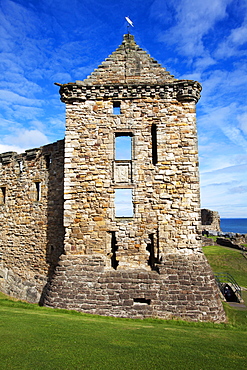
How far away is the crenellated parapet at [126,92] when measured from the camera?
34.9 ft

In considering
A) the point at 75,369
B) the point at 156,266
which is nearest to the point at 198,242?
the point at 156,266

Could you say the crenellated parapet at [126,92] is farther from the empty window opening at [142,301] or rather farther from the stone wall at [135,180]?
the empty window opening at [142,301]

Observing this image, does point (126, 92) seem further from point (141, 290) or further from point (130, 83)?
point (141, 290)

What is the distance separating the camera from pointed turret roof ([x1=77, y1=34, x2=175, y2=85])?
10883 millimetres

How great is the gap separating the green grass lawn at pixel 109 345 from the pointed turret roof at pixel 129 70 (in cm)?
873

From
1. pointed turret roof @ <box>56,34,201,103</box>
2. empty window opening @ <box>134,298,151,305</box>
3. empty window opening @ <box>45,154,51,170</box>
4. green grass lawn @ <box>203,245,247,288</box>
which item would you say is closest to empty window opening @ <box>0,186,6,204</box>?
empty window opening @ <box>45,154,51,170</box>

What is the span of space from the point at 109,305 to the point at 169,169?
213 inches

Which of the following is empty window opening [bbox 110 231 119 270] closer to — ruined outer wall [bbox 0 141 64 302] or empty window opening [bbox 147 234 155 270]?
empty window opening [bbox 147 234 155 270]

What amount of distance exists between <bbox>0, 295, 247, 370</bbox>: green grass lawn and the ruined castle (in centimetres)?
125

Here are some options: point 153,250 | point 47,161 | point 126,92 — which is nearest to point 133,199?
point 153,250

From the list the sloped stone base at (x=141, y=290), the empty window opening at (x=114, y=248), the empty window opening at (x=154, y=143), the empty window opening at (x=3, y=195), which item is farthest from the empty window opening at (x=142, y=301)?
the empty window opening at (x=3, y=195)

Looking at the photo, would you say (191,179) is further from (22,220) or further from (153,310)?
(22,220)

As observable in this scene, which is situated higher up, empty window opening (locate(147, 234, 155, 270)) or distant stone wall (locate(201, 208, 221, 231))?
distant stone wall (locate(201, 208, 221, 231))

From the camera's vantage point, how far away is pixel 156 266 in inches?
386
